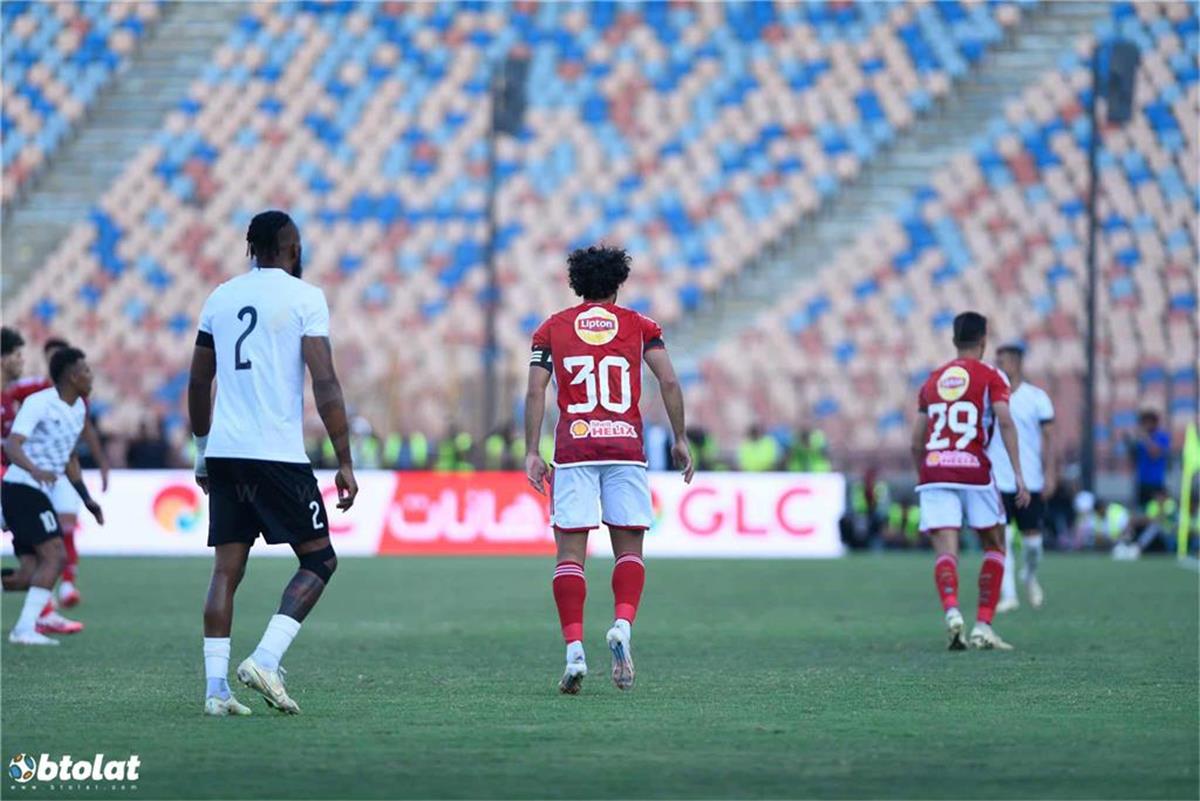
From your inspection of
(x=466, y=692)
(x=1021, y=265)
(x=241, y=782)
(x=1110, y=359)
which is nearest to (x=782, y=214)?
(x=1021, y=265)

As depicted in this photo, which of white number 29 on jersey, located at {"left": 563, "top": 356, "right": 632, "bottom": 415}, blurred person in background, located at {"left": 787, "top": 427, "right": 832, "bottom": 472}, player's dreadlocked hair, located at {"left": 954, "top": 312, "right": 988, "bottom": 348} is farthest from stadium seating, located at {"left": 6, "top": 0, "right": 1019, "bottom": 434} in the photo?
white number 29 on jersey, located at {"left": 563, "top": 356, "right": 632, "bottom": 415}

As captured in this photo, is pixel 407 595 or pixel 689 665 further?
pixel 407 595

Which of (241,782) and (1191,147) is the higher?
(1191,147)

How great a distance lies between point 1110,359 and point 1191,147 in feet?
18.8

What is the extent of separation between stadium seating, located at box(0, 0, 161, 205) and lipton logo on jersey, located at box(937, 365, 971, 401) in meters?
30.1

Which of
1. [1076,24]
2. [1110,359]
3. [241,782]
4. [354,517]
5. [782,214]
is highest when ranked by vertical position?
[1076,24]

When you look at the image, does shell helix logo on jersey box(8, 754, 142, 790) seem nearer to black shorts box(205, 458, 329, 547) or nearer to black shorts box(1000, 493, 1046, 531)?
black shorts box(205, 458, 329, 547)

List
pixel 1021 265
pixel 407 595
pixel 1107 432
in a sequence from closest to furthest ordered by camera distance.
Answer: pixel 407 595 < pixel 1107 432 < pixel 1021 265

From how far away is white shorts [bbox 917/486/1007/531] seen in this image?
40.9 feet

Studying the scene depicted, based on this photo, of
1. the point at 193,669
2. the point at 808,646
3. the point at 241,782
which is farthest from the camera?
the point at 808,646

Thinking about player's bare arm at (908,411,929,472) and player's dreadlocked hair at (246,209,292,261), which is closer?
player's dreadlocked hair at (246,209,292,261)

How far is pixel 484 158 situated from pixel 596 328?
2926cm

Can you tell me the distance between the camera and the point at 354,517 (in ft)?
82.0

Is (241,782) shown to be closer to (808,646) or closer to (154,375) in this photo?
(808,646)
